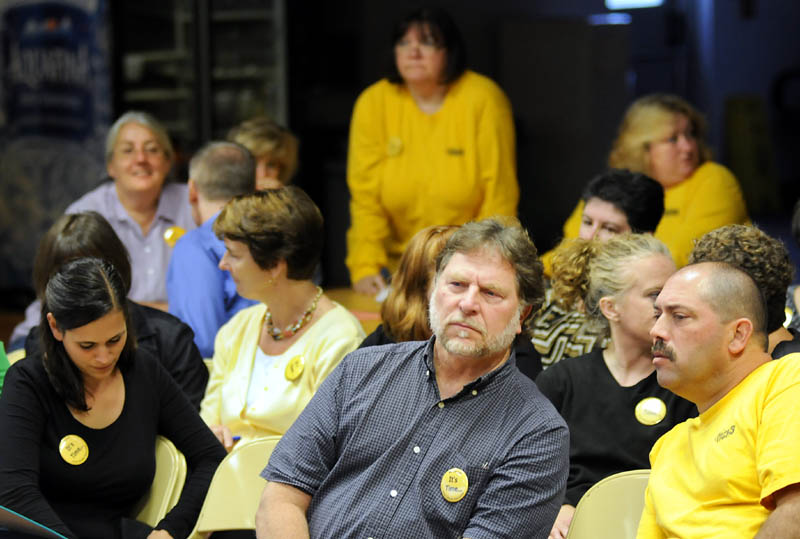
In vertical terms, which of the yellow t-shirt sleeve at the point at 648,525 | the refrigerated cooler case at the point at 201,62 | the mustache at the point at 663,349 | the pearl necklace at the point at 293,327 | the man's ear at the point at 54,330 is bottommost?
the yellow t-shirt sleeve at the point at 648,525

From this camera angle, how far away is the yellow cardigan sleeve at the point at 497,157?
4.59 metres

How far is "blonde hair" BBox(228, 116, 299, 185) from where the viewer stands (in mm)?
4672

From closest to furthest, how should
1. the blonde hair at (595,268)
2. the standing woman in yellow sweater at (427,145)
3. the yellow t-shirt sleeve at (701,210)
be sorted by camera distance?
the blonde hair at (595,268) < the yellow t-shirt sleeve at (701,210) < the standing woman in yellow sweater at (427,145)

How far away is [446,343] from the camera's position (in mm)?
2262

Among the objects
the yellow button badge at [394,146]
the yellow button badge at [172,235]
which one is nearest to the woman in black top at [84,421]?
Answer: the yellow button badge at [172,235]

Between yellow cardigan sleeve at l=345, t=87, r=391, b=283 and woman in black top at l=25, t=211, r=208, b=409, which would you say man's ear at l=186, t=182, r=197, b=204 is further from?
yellow cardigan sleeve at l=345, t=87, r=391, b=283

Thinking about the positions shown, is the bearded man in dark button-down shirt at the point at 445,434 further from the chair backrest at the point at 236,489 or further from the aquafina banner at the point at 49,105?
the aquafina banner at the point at 49,105

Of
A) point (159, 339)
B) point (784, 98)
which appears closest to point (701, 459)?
point (159, 339)

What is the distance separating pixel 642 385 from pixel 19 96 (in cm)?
522

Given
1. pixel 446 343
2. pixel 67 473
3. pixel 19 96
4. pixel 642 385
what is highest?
pixel 19 96

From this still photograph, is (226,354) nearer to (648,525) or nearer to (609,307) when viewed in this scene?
(609,307)

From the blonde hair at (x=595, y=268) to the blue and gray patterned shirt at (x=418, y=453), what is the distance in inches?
→ 21.0

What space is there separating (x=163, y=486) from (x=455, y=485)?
0.87 meters

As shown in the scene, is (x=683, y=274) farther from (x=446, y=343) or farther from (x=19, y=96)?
(x=19, y=96)
